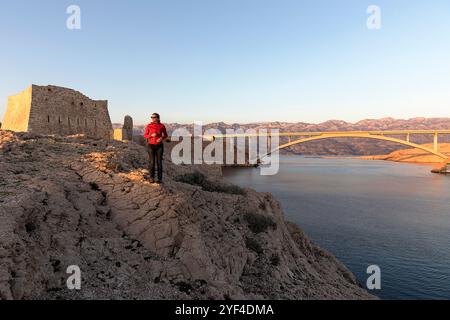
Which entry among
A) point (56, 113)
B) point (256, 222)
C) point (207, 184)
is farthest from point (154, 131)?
point (56, 113)

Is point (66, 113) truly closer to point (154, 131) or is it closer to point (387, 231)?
point (154, 131)

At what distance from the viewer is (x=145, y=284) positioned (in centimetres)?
676

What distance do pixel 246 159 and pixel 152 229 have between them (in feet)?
349

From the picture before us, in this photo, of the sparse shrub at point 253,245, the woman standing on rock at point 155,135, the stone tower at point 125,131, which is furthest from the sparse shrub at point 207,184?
the stone tower at point 125,131

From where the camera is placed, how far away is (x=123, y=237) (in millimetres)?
8125

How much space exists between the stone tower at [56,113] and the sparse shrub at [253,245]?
15400 millimetres

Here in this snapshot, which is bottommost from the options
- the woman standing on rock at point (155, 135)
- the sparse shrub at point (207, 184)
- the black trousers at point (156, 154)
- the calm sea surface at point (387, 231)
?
the calm sea surface at point (387, 231)

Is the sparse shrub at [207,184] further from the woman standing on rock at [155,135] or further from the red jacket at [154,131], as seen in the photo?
the red jacket at [154,131]

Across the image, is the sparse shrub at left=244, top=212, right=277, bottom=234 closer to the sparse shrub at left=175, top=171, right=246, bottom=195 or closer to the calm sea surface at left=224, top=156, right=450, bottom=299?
the sparse shrub at left=175, top=171, right=246, bottom=195

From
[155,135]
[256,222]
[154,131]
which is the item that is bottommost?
[256,222]

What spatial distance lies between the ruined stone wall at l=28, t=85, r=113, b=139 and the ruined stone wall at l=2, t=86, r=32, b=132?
25.6 inches

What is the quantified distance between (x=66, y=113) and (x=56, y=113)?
0.79 m

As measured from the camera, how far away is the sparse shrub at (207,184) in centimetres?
1487

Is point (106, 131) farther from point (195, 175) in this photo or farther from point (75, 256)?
point (75, 256)
